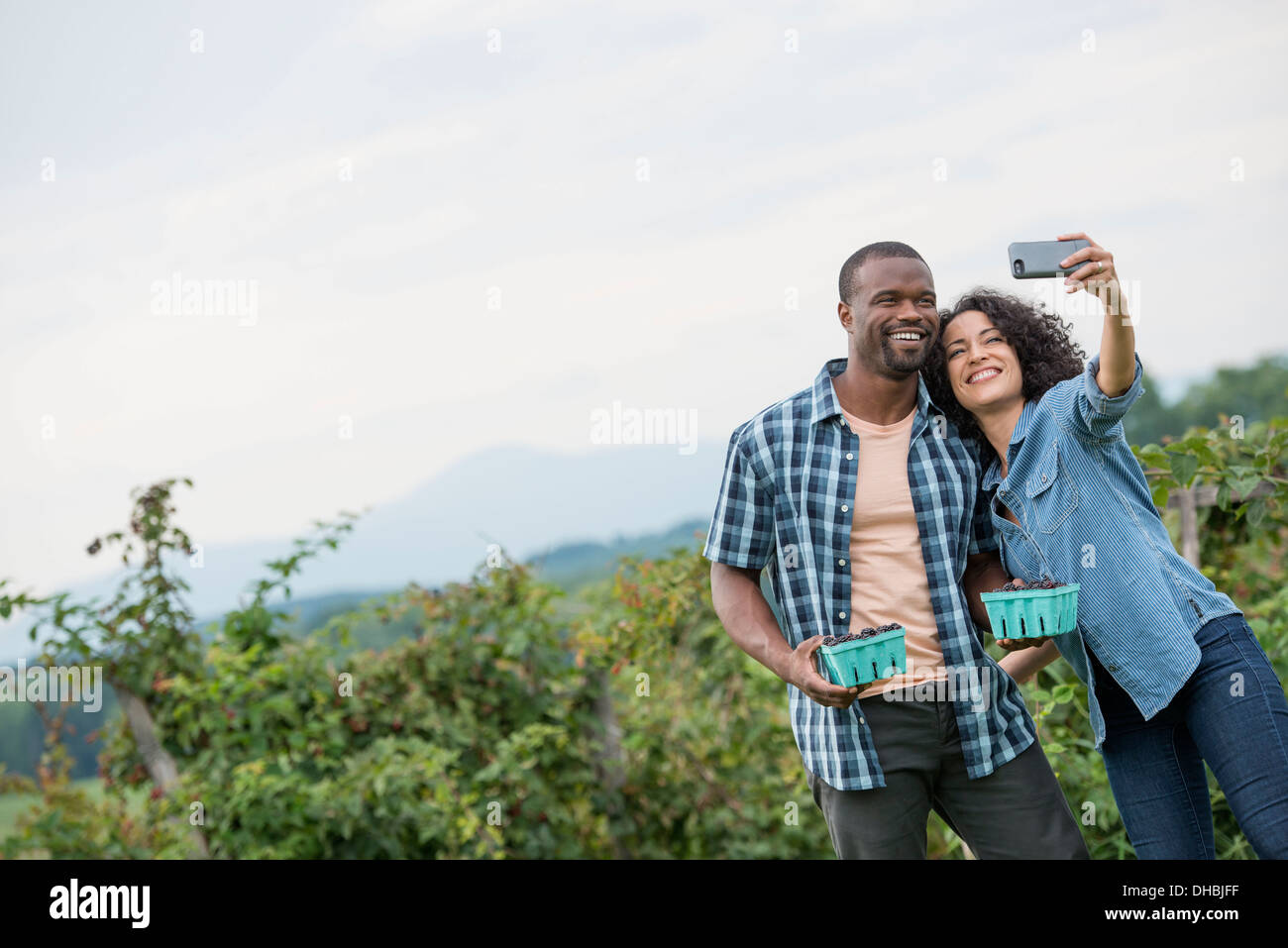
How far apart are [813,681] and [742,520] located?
1.28ft

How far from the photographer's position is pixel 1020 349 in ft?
7.22

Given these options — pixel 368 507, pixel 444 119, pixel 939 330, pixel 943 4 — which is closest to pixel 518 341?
pixel 444 119

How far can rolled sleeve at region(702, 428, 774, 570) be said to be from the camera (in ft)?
7.21

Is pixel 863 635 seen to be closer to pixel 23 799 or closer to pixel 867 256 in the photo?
pixel 867 256

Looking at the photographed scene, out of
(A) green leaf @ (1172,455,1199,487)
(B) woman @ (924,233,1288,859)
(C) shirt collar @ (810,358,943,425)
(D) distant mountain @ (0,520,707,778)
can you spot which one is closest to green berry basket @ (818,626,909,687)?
(B) woman @ (924,233,1288,859)

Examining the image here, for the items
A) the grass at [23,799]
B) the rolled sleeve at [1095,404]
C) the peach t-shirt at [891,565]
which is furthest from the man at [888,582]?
the grass at [23,799]

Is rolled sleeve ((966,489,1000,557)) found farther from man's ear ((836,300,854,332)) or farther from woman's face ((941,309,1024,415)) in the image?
man's ear ((836,300,854,332))

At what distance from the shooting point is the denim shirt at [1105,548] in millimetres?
1886

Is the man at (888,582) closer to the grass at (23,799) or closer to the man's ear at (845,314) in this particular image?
the man's ear at (845,314)

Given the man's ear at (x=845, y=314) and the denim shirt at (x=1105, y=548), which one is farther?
the man's ear at (x=845, y=314)

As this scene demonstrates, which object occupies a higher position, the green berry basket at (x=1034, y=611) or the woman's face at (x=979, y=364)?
the woman's face at (x=979, y=364)

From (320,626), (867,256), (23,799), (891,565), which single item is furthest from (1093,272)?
(23,799)

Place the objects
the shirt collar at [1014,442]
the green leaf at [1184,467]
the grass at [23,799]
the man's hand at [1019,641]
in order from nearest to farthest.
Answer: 1. the man's hand at [1019,641]
2. the shirt collar at [1014,442]
3. the green leaf at [1184,467]
4. the grass at [23,799]
